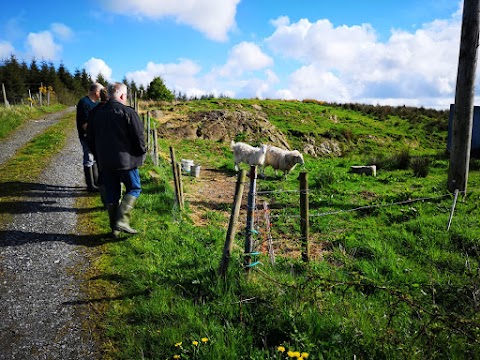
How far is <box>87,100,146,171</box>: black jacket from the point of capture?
4.92 meters

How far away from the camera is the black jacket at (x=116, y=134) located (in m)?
4.92

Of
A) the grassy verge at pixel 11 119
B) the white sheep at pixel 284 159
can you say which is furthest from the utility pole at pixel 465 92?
the grassy verge at pixel 11 119

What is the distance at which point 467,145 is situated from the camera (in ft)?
28.3

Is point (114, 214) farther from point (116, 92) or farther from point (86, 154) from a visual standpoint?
point (86, 154)

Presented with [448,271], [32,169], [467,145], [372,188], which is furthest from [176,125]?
[448,271]

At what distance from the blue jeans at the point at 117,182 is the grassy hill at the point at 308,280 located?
734mm

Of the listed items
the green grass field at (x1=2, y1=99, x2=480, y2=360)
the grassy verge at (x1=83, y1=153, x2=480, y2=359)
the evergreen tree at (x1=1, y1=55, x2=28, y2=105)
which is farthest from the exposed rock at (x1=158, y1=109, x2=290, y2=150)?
the evergreen tree at (x1=1, y1=55, x2=28, y2=105)

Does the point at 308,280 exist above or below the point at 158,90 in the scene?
below

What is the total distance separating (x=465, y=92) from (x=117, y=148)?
832 cm

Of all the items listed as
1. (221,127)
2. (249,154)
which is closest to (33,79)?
(221,127)

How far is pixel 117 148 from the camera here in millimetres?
4977

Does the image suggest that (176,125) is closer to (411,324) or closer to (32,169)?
(32,169)

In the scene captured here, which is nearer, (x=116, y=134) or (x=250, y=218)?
(x=250, y=218)

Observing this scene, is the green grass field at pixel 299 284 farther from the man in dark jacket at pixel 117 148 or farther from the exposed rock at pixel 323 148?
the exposed rock at pixel 323 148
